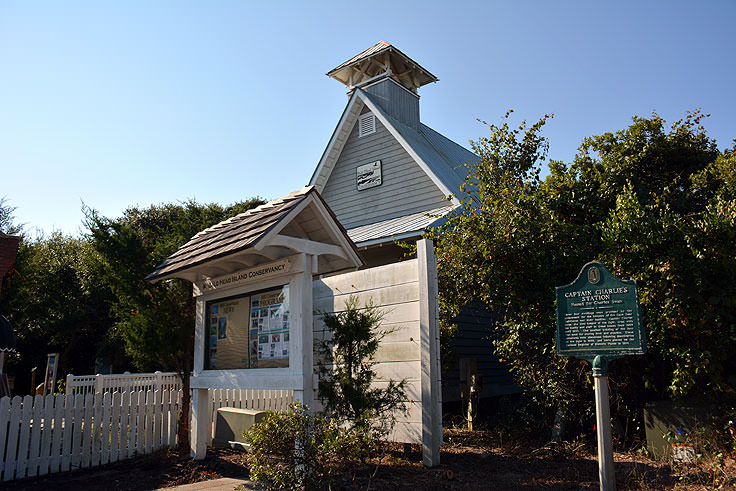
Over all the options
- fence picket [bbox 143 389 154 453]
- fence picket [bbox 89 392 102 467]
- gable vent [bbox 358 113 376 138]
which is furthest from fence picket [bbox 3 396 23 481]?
gable vent [bbox 358 113 376 138]

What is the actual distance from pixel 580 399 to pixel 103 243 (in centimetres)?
791

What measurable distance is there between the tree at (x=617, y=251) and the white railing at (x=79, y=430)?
5130 mm

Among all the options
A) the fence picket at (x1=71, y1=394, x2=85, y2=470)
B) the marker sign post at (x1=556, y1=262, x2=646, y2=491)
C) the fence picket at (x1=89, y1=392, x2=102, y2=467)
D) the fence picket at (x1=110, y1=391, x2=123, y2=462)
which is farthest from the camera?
the fence picket at (x1=110, y1=391, x2=123, y2=462)

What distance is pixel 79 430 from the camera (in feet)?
26.3

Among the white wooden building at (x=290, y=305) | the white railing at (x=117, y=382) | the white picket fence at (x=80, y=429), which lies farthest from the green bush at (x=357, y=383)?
the white railing at (x=117, y=382)

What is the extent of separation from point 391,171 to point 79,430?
10365 millimetres

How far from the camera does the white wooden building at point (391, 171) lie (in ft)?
44.0

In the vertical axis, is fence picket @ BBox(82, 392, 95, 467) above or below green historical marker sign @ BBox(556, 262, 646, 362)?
below

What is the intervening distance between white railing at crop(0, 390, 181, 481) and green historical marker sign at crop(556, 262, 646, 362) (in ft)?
21.7

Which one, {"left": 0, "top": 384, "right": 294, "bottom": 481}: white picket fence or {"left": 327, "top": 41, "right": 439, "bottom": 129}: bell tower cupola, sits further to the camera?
{"left": 327, "top": 41, "right": 439, "bottom": 129}: bell tower cupola

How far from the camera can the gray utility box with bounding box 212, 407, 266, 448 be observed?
28.3 ft

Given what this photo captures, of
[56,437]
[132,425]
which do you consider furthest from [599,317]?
[56,437]

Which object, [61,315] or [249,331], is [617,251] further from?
[61,315]

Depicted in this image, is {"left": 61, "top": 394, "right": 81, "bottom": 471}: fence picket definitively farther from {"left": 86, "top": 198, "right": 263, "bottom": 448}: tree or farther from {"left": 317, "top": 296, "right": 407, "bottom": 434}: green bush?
{"left": 317, "top": 296, "right": 407, "bottom": 434}: green bush
